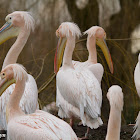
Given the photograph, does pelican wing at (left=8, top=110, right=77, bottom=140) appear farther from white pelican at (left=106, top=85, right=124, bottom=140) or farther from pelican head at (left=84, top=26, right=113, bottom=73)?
pelican head at (left=84, top=26, right=113, bottom=73)

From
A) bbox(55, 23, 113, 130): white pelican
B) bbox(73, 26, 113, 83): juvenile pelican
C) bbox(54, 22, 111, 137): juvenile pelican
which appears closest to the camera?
bbox(54, 22, 111, 137): juvenile pelican

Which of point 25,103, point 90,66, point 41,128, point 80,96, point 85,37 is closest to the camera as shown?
point 41,128

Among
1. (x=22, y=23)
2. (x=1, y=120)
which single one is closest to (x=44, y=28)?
(x=22, y=23)

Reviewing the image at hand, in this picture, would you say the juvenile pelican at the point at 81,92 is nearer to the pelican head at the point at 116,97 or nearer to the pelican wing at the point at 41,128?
the pelican wing at the point at 41,128

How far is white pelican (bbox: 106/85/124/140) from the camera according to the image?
9.38ft

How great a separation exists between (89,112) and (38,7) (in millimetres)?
3614

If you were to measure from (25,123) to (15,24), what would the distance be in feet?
7.01

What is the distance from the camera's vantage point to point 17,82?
3629 millimetres

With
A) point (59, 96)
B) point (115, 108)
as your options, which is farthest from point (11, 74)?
point (59, 96)

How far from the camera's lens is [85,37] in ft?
24.2

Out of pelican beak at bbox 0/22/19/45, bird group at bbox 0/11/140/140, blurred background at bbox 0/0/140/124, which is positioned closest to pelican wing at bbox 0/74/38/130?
bird group at bbox 0/11/140/140

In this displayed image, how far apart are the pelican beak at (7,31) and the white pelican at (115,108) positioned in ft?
8.29

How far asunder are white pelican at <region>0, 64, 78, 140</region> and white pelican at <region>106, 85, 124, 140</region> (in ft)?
1.26

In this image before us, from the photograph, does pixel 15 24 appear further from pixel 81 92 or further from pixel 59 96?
pixel 81 92
